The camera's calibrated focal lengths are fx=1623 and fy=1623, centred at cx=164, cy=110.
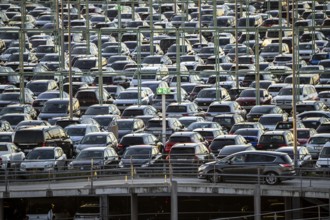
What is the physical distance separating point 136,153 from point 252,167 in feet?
23.8

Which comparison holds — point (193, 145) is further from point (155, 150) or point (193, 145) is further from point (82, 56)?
point (82, 56)

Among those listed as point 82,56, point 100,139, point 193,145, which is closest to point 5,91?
point 82,56

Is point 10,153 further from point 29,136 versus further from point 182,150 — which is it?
point 182,150

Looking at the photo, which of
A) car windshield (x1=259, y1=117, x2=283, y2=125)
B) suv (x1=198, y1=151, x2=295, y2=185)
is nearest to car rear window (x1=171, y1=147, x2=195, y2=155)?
suv (x1=198, y1=151, x2=295, y2=185)

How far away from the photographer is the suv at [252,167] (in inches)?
1914

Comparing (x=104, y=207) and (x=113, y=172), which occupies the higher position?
(x=113, y=172)

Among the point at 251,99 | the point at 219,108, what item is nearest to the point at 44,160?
the point at 219,108

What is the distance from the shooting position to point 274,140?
2328 inches

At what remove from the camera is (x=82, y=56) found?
91.0 metres

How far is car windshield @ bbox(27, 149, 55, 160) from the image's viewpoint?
5506cm

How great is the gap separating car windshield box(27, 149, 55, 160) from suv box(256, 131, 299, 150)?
7934 millimetres

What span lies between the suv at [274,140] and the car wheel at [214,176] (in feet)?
31.1

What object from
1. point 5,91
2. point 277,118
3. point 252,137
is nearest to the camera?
point 252,137

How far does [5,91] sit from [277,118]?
671 inches
